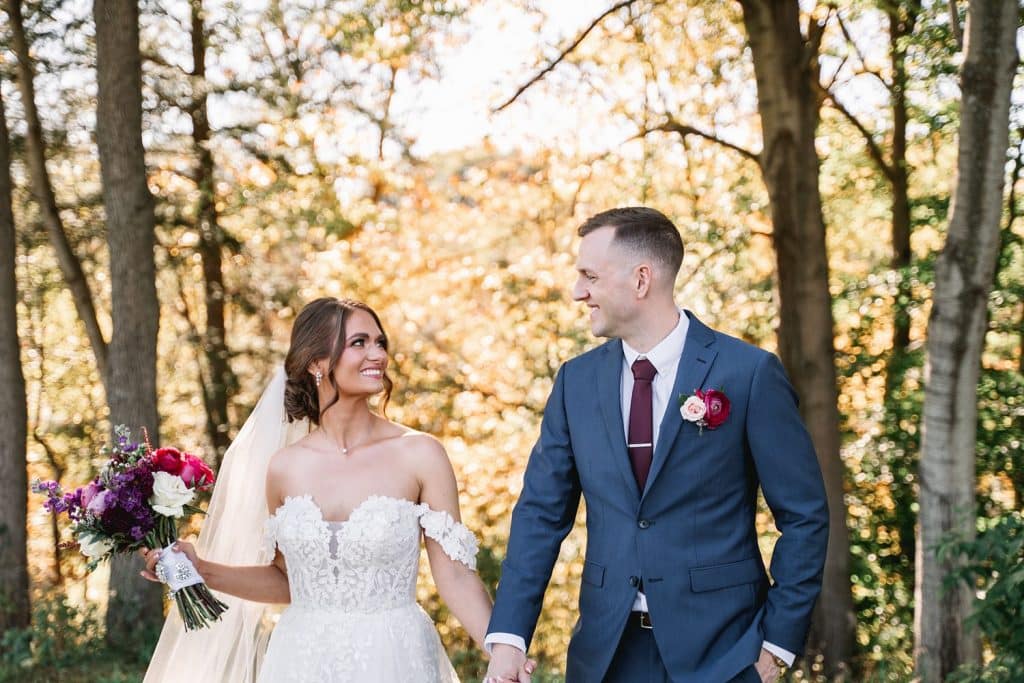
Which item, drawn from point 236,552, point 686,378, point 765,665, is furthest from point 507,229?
point 765,665

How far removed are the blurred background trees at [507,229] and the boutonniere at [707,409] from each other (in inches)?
75.8

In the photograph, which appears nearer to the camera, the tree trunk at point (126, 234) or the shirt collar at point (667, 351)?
the shirt collar at point (667, 351)

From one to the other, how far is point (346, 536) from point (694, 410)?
4.87 ft

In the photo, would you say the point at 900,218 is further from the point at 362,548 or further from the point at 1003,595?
the point at 362,548

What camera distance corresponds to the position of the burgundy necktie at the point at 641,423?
323cm

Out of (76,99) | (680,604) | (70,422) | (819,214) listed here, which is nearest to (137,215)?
(76,99)

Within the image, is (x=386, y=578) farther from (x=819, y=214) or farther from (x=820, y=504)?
(x=819, y=214)

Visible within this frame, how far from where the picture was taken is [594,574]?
3.26m

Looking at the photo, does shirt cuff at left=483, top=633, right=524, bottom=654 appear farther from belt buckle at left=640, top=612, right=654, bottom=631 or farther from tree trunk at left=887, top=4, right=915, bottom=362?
tree trunk at left=887, top=4, right=915, bottom=362

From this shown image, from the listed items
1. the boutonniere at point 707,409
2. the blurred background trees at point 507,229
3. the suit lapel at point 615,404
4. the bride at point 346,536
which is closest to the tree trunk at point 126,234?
the blurred background trees at point 507,229

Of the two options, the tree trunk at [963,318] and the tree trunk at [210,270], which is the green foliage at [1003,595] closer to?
the tree trunk at [963,318]

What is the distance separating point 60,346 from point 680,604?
16765 millimetres

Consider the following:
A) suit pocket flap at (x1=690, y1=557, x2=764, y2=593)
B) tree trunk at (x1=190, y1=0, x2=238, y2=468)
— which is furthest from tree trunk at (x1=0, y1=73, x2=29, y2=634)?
suit pocket flap at (x1=690, y1=557, x2=764, y2=593)

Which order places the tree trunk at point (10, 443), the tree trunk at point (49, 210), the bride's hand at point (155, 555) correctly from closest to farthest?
the bride's hand at point (155, 555)
the tree trunk at point (10, 443)
the tree trunk at point (49, 210)
